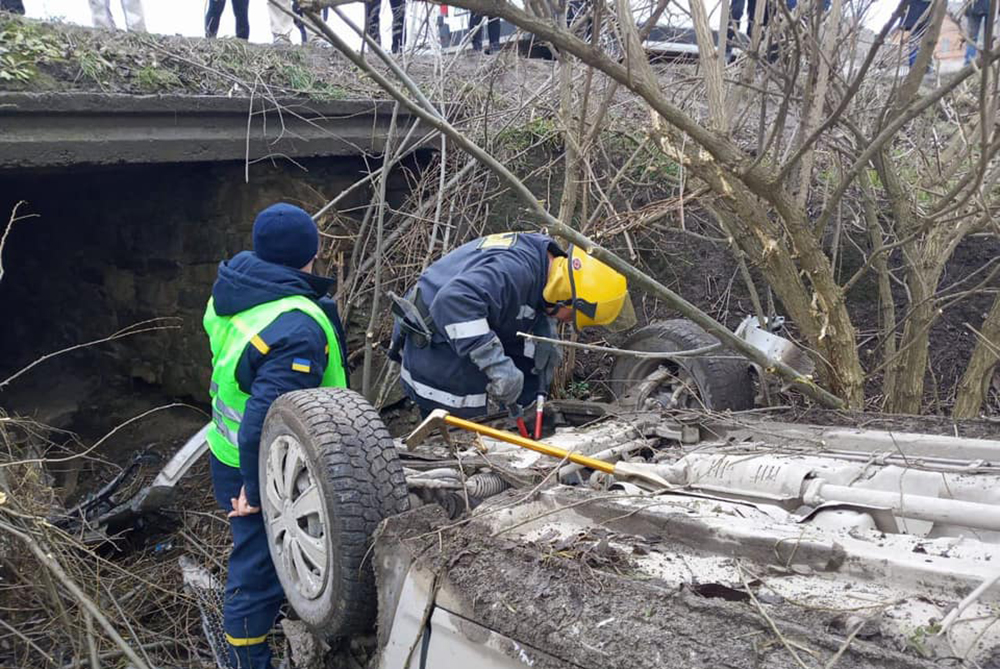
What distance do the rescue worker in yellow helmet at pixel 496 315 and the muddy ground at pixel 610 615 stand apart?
1.69m

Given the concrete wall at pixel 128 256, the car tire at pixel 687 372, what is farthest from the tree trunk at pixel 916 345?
the concrete wall at pixel 128 256

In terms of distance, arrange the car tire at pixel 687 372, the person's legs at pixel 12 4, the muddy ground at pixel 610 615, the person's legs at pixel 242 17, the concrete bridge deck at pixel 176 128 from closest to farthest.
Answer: the muddy ground at pixel 610 615
the car tire at pixel 687 372
the concrete bridge deck at pixel 176 128
the person's legs at pixel 12 4
the person's legs at pixel 242 17

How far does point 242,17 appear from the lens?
7.75 meters

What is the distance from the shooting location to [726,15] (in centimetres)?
461

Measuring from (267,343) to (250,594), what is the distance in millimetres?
1035

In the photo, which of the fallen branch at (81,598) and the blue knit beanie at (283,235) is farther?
the blue knit beanie at (283,235)

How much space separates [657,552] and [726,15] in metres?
3.44

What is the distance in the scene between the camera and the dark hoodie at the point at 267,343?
3.14 meters

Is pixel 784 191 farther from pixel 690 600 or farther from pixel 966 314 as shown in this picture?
pixel 966 314

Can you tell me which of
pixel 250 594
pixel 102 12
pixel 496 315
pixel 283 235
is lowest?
pixel 250 594

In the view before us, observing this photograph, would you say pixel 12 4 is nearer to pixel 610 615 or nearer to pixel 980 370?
pixel 610 615

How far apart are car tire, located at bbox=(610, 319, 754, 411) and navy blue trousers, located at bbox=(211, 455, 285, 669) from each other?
7.36 feet

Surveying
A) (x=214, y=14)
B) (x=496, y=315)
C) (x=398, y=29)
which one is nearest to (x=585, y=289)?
(x=496, y=315)

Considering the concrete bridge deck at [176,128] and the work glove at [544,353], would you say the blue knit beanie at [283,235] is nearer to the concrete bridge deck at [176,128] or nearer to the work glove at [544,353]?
the work glove at [544,353]
